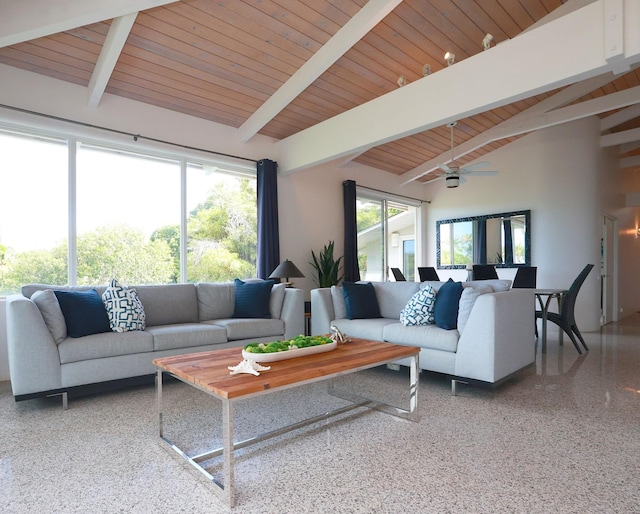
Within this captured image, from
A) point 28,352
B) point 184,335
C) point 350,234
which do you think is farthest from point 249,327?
point 350,234

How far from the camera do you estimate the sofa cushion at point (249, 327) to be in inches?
155

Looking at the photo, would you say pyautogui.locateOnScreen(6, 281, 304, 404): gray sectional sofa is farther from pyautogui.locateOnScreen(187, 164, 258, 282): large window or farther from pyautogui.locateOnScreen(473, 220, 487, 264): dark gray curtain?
pyautogui.locateOnScreen(473, 220, 487, 264): dark gray curtain

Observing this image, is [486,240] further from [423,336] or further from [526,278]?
[423,336]

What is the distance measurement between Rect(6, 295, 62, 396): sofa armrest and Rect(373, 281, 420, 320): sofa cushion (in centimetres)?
311

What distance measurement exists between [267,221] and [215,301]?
5.05 feet

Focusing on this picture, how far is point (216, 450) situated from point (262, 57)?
12.2 ft

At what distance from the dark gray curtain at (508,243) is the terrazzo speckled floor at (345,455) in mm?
4441

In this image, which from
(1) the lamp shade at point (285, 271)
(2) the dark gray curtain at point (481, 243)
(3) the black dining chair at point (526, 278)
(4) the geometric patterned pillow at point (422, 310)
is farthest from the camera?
(2) the dark gray curtain at point (481, 243)

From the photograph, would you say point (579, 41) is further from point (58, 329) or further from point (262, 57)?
point (58, 329)

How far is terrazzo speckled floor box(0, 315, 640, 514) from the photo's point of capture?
5.83 ft

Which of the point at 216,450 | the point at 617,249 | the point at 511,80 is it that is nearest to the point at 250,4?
the point at 511,80

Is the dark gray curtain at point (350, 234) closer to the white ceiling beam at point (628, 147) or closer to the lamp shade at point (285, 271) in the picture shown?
the lamp shade at point (285, 271)

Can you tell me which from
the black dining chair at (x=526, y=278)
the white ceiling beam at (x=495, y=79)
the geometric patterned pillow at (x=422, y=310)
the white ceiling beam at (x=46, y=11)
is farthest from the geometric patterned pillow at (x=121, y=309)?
the black dining chair at (x=526, y=278)

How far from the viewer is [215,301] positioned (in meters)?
4.40
